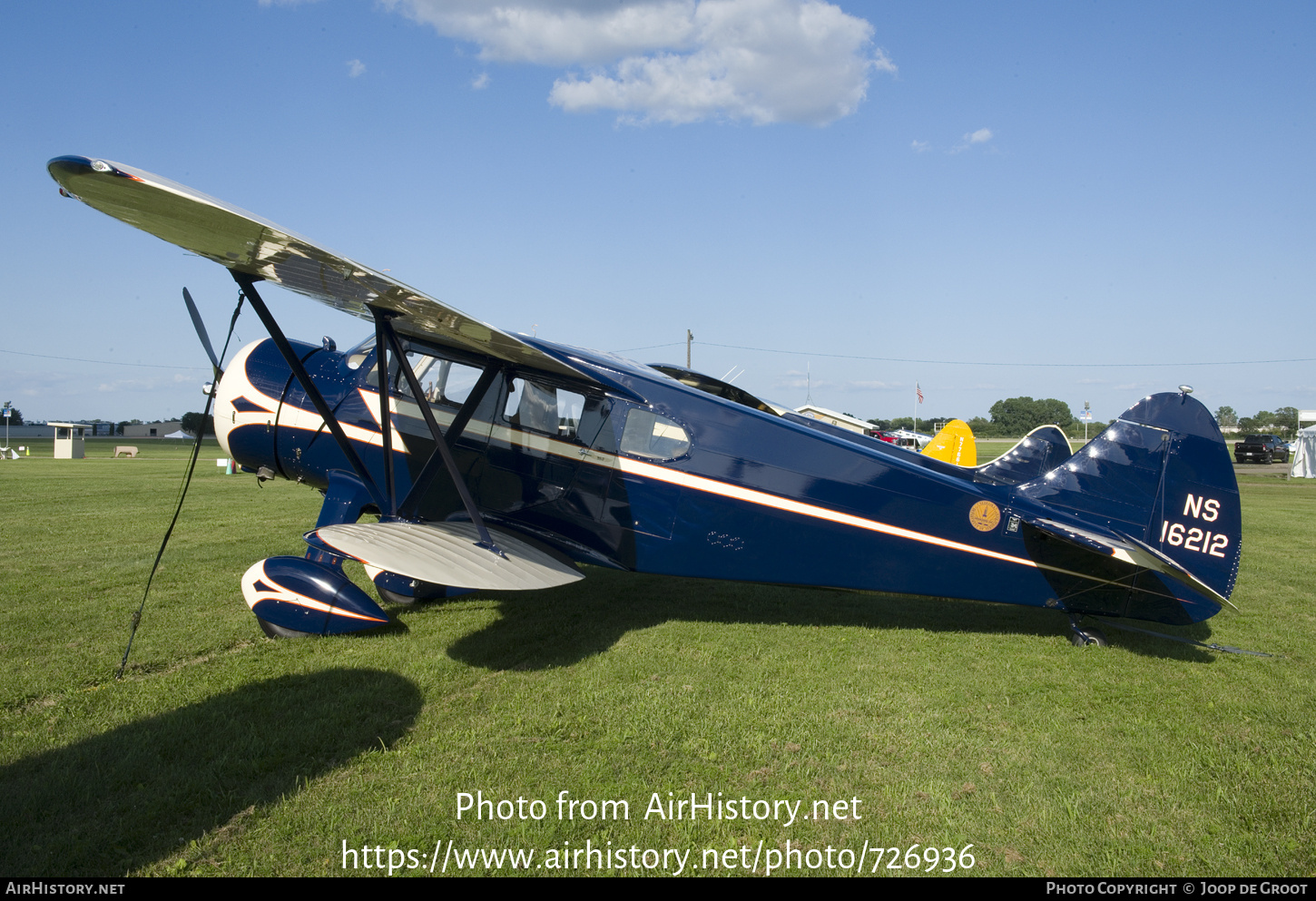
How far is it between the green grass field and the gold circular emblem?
0.97 metres

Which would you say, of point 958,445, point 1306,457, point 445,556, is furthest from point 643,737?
point 1306,457

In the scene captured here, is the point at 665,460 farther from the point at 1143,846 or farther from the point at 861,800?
the point at 1143,846

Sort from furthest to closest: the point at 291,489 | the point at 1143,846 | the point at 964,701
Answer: the point at 291,489
the point at 964,701
the point at 1143,846

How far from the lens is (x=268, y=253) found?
455cm

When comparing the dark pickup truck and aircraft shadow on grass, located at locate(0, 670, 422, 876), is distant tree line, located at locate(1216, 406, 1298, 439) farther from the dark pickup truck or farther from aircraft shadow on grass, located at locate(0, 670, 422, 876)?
aircraft shadow on grass, located at locate(0, 670, 422, 876)

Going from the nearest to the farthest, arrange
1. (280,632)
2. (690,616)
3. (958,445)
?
(280,632), (690,616), (958,445)

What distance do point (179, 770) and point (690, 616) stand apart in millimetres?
4082

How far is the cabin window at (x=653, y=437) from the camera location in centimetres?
573

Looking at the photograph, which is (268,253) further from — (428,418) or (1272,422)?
(1272,422)

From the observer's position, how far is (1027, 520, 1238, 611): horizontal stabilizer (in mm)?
4812

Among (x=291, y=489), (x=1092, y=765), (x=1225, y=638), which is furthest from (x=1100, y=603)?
(x=291, y=489)

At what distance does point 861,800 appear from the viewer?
3.37 m

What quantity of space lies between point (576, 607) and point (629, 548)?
4.10ft

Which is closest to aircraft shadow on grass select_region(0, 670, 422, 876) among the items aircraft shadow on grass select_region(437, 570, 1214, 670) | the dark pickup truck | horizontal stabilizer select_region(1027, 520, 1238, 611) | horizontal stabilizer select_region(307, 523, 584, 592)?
horizontal stabilizer select_region(307, 523, 584, 592)
